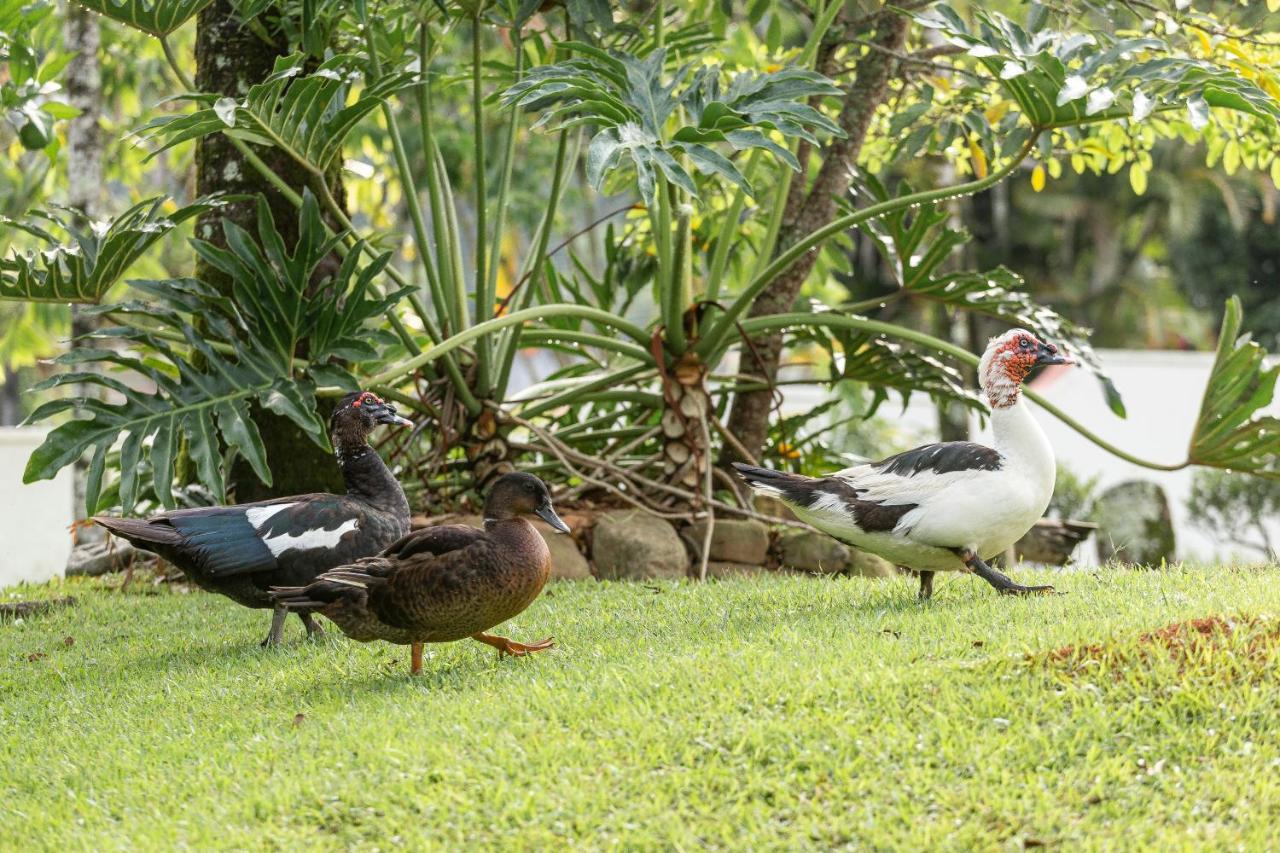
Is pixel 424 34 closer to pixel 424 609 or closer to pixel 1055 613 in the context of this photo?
pixel 424 609

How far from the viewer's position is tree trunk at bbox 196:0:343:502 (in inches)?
318

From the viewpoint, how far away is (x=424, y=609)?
4.87 m

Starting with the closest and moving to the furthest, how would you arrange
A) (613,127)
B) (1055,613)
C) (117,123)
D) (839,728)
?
(839,728)
(1055,613)
(613,127)
(117,123)

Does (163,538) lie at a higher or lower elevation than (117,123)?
lower

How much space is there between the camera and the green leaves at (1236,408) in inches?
248

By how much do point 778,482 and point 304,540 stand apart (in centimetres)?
201

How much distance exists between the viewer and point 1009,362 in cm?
595

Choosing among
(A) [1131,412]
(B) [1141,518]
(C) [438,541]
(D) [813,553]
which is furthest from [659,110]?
(A) [1131,412]

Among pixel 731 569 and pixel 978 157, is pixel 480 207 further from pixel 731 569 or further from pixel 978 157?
pixel 978 157

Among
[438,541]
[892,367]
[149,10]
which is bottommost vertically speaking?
[438,541]

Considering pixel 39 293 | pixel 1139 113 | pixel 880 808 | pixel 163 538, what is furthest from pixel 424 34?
pixel 880 808

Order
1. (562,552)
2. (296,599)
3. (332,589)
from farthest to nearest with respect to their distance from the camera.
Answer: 1. (562,552)
2. (296,599)
3. (332,589)

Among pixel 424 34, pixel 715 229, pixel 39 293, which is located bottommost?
pixel 39 293

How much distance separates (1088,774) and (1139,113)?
9.15 ft
